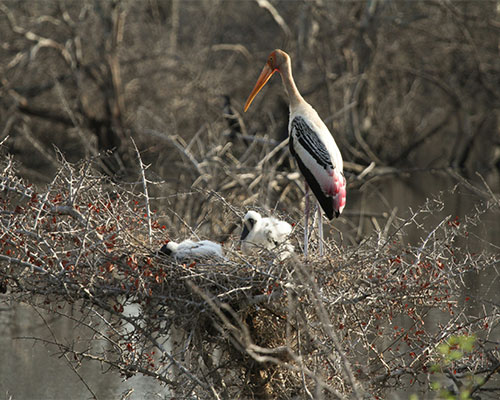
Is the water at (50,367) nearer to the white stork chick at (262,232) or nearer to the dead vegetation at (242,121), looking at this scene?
the dead vegetation at (242,121)

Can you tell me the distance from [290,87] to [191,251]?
2.35 m

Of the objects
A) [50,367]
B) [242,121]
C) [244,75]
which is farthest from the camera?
[244,75]

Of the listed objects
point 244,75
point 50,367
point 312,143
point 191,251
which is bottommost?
point 244,75

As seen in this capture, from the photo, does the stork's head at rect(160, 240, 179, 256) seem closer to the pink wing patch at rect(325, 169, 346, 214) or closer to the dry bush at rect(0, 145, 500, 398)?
the dry bush at rect(0, 145, 500, 398)

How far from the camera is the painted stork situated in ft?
22.6

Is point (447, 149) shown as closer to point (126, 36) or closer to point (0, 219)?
point (126, 36)

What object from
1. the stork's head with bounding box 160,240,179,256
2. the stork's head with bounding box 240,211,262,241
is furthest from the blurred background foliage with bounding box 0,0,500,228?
the stork's head with bounding box 160,240,179,256

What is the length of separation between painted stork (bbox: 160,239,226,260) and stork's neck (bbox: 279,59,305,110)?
6.27 feet

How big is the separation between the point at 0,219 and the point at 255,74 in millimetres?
16401

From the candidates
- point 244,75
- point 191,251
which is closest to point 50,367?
point 191,251

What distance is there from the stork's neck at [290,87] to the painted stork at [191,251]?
191 cm

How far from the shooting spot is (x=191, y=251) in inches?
274

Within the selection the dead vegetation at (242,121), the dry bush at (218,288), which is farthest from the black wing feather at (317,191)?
the dry bush at (218,288)

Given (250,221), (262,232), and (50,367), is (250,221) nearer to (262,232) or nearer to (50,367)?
(262,232)
